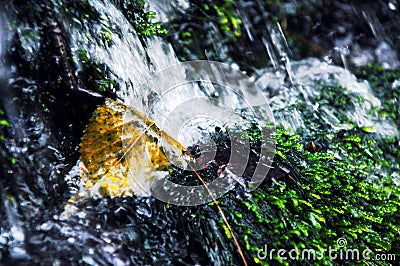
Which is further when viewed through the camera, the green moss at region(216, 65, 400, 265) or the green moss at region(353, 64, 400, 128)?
the green moss at region(353, 64, 400, 128)

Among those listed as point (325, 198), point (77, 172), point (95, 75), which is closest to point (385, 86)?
point (325, 198)

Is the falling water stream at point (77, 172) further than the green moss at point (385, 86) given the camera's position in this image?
No

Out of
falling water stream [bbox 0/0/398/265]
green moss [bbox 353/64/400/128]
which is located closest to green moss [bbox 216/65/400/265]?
falling water stream [bbox 0/0/398/265]

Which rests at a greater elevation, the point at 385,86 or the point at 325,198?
the point at 385,86

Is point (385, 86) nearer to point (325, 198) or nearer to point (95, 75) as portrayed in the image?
point (325, 198)

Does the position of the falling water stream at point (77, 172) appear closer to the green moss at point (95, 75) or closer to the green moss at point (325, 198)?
the green moss at point (95, 75)

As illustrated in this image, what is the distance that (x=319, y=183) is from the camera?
119 inches

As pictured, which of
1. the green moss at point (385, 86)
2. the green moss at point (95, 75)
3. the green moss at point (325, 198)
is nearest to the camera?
the green moss at point (325, 198)

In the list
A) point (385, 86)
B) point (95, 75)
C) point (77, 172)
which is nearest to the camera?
point (77, 172)

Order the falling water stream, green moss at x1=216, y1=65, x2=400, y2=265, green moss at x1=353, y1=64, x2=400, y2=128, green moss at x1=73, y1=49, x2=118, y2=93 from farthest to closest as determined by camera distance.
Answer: green moss at x1=353, y1=64, x2=400, y2=128 < green moss at x1=73, y1=49, x2=118, y2=93 < green moss at x1=216, y1=65, x2=400, y2=265 < the falling water stream

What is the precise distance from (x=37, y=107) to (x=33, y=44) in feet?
1.49

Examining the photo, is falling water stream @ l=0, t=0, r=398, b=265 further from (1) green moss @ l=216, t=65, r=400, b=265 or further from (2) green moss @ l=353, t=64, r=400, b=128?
(2) green moss @ l=353, t=64, r=400, b=128

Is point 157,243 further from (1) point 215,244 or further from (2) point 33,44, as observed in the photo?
(2) point 33,44

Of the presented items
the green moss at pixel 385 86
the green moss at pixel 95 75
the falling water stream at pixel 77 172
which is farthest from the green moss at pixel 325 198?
the green moss at pixel 95 75
